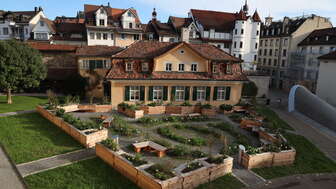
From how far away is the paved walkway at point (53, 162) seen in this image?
13.1m

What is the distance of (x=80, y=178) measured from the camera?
1247 centimetres

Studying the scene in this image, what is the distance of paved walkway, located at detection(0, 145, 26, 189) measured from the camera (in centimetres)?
1180

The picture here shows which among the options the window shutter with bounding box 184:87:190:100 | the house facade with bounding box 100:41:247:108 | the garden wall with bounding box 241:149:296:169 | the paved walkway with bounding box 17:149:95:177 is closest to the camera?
the paved walkway with bounding box 17:149:95:177

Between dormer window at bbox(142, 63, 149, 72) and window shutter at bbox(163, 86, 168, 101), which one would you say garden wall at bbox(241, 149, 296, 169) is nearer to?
window shutter at bbox(163, 86, 168, 101)

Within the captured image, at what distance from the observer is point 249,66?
5575cm

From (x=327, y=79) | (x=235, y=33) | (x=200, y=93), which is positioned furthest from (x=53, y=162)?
(x=235, y=33)

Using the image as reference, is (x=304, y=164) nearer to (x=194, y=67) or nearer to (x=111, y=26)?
(x=194, y=67)

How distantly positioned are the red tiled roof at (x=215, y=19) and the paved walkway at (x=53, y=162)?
44.5 m

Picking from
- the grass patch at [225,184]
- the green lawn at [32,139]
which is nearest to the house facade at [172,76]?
the green lawn at [32,139]

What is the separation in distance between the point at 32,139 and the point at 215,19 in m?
48.2

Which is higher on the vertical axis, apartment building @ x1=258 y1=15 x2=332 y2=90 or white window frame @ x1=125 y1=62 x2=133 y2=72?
apartment building @ x1=258 y1=15 x2=332 y2=90

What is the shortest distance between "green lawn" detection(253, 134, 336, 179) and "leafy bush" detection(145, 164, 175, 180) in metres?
5.60

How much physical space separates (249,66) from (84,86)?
35.6 metres

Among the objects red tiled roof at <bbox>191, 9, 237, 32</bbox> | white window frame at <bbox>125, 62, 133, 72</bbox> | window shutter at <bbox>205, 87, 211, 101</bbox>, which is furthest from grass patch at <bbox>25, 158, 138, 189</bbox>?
red tiled roof at <bbox>191, 9, 237, 32</bbox>
